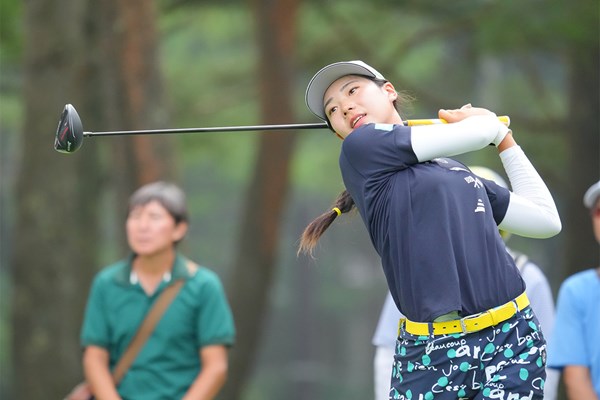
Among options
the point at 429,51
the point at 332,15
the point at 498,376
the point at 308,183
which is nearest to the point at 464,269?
the point at 498,376

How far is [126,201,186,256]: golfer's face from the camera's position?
22.4 ft

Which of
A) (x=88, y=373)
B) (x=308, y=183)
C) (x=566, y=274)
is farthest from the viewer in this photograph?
(x=308, y=183)

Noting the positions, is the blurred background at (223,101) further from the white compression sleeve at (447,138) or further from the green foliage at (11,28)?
the white compression sleeve at (447,138)

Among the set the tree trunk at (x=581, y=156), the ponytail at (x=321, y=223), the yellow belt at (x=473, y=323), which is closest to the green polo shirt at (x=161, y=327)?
the ponytail at (x=321, y=223)

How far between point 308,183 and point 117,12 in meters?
17.2

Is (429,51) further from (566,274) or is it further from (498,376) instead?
(498,376)

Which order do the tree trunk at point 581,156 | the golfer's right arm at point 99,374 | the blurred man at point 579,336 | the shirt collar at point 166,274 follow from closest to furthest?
the blurred man at point 579,336 < the golfer's right arm at point 99,374 < the shirt collar at point 166,274 < the tree trunk at point 581,156

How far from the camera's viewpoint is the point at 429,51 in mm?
22250

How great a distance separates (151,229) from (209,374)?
2.57 ft

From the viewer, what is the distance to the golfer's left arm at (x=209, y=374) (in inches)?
261

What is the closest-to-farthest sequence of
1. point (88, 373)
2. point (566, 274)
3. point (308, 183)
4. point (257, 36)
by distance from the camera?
point (88, 373), point (566, 274), point (257, 36), point (308, 183)

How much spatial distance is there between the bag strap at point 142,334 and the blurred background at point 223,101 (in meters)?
1.70

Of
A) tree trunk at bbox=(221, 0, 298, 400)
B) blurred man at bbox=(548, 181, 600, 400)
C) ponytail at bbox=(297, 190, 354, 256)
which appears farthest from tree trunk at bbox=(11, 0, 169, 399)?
ponytail at bbox=(297, 190, 354, 256)

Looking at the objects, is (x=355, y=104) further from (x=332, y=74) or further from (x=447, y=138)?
(x=447, y=138)
